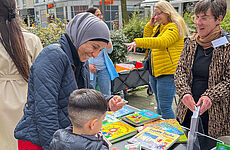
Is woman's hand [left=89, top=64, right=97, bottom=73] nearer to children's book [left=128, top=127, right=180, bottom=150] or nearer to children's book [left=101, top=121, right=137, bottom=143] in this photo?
children's book [left=101, top=121, right=137, bottom=143]

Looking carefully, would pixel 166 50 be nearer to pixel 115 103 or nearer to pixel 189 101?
pixel 189 101

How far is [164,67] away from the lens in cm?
280

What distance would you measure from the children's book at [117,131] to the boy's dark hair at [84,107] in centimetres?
51

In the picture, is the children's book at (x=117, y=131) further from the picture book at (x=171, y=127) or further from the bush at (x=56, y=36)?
the bush at (x=56, y=36)

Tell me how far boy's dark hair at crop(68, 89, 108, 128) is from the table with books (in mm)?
461

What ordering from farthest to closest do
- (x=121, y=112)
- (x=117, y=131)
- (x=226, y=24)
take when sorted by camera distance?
(x=226, y=24) < (x=121, y=112) < (x=117, y=131)

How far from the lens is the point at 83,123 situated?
3.47ft

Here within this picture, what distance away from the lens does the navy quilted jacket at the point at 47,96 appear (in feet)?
3.75

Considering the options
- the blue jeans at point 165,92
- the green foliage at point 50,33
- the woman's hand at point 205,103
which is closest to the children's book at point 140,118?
the woman's hand at point 205,103

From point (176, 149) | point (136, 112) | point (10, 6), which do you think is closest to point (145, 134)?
point (176, 149)

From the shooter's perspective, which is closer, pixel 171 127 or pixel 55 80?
pixel 55 80

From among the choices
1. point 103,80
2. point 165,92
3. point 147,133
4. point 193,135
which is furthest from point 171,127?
point 103,80

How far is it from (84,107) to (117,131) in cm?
66

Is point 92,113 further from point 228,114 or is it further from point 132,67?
point 132,67
